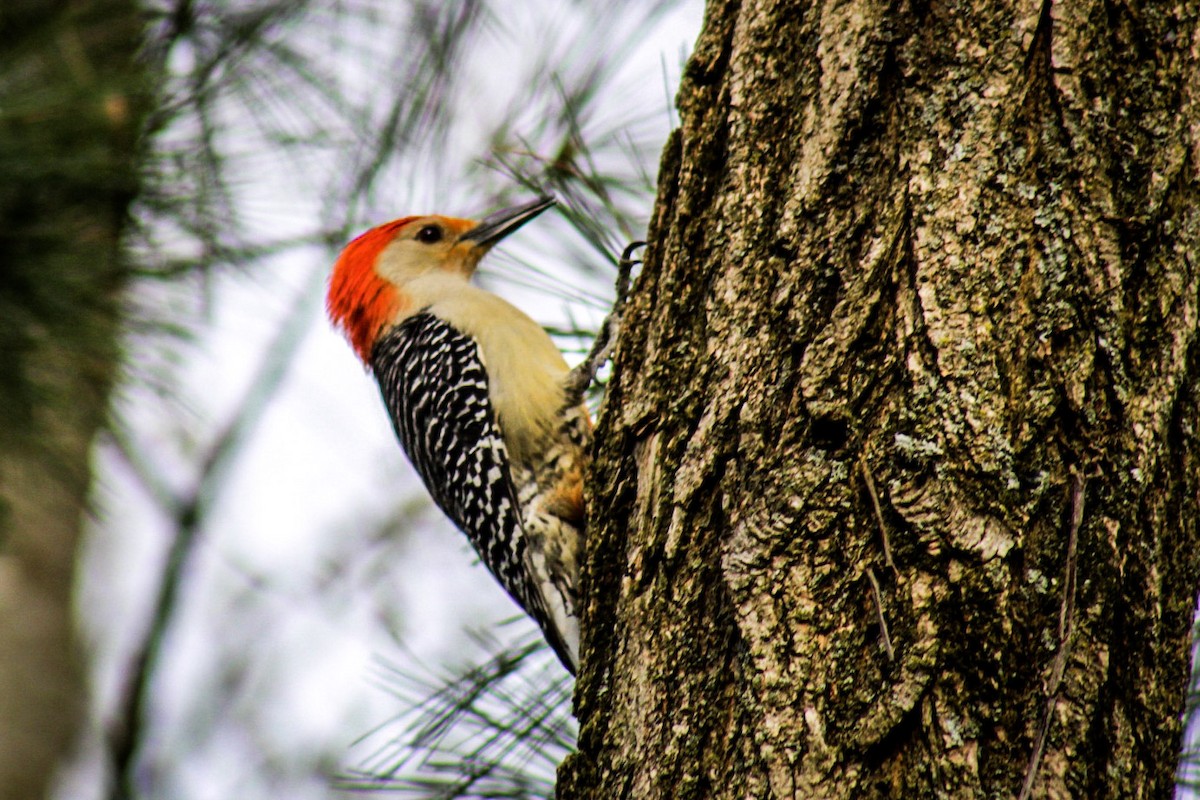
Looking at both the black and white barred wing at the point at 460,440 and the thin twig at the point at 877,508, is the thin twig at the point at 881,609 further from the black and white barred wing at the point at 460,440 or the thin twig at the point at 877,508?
the black and white barred wing at the point at 460,440

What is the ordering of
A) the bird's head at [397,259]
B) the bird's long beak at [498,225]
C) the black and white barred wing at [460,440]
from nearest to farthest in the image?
the black and white barred wing at [460,440] < the bird's long beak at [498,225] < the bird's head at [397,259]

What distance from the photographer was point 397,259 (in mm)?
4676

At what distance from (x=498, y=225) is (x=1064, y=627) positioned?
3259 mm

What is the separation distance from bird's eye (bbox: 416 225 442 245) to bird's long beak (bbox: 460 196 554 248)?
11 cm

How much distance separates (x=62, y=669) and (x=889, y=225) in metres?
4.84

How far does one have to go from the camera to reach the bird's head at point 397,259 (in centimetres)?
461

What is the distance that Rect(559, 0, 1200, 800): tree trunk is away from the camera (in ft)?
5.34

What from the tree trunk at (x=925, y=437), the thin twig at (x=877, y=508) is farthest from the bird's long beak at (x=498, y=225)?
the thin twig at (x=877, y=508)

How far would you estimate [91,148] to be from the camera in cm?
402

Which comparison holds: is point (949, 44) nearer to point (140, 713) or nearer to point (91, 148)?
point (91, 148)

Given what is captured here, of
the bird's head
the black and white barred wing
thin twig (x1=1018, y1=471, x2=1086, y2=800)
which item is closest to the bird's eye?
the bird's head

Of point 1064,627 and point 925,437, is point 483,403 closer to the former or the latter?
point 925,437

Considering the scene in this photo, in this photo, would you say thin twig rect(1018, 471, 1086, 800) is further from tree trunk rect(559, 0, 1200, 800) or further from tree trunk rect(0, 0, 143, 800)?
tree trunk rect(0, 0, 143, 800)

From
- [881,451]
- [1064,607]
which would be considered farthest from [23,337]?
[1064,607]
